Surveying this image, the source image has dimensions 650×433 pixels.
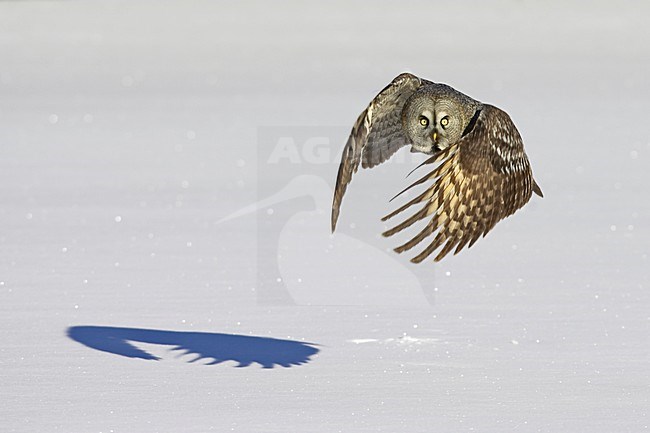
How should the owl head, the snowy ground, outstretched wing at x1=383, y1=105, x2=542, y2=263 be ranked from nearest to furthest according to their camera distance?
outstretched wing at x1=383, y1=105, x2=542, y2=263 → the snowy ground → the owl head

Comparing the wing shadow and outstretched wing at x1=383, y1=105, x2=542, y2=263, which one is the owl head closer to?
outstretched wing at x1=383, y1=105, x2=542, y2=263

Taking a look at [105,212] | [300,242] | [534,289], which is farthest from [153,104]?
[534,289]

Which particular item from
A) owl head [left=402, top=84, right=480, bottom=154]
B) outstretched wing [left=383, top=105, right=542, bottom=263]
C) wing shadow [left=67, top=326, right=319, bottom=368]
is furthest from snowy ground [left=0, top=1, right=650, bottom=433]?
owl head [left=402, top=84, right=480, bottom=154]

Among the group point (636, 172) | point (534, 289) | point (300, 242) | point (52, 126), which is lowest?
point (534, 289)

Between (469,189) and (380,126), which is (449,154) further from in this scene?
(380,126)

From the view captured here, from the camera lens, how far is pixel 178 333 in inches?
260

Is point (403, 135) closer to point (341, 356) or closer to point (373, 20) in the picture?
point (341, 356)

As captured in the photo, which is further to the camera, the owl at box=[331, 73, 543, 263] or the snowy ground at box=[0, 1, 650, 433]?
the snowy ground at box=[0, 1, 650, 433]

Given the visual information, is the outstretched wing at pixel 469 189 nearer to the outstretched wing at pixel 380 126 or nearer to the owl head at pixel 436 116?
the owl head at pixel 436 116

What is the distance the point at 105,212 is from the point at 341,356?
396 centimetres

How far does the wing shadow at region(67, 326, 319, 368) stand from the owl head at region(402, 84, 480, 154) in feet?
3.59

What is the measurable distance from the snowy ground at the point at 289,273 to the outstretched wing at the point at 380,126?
2.66ft

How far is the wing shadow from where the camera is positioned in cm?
615

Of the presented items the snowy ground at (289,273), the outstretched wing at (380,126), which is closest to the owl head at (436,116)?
the outstretched wing at (380,126)
